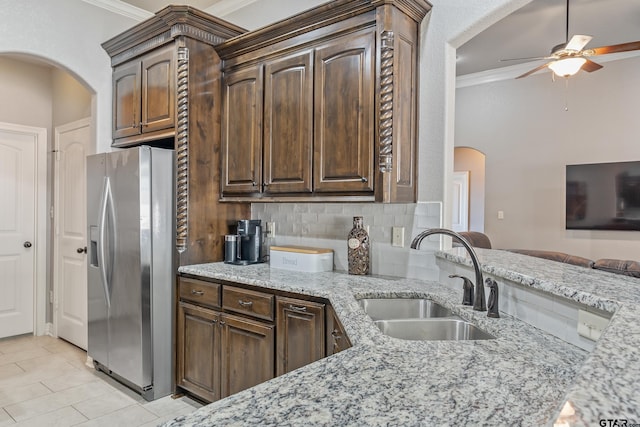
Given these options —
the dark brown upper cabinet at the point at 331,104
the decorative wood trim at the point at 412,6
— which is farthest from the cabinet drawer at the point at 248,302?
the decorative wood trim at the point at 412,6

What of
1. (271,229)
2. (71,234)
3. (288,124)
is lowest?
(71,234)

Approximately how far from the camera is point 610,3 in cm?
394

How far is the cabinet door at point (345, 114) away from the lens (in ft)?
7.49

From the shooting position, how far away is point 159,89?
3.08 metres

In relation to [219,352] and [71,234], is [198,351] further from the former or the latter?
[71,234]

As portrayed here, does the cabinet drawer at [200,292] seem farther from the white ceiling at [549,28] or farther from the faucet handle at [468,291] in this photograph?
the white ceiling at [549,28]

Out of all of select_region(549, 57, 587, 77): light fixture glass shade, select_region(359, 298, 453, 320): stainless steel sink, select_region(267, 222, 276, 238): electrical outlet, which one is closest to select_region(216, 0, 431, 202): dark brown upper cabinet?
select_region(267, 222, 276, 238): electrical outlet

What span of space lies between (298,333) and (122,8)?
3.15 meters

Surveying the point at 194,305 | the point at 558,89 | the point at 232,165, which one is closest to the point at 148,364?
the point at 194,305

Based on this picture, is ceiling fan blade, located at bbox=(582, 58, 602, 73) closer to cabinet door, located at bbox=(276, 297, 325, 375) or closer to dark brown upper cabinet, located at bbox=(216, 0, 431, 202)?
dark brown upper cabinet, located at bbox=(216, 0, 431, 202)

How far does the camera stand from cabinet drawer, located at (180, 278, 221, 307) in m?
2.67

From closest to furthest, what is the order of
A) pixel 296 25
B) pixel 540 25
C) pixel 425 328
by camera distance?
A: pixel 425 328, pixel 296 25, pixel 540 25

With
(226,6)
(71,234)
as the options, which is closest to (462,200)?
(226,6)

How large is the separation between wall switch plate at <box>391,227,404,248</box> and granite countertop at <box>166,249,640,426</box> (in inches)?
39.7
